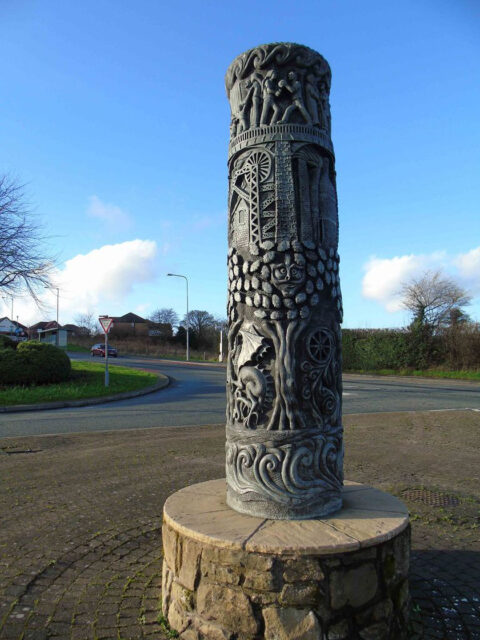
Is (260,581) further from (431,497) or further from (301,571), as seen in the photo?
(431,497)

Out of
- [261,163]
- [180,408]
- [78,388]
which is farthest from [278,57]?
[78,388]

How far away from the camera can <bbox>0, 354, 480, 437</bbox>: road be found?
1039 cm

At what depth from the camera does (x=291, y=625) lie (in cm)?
252

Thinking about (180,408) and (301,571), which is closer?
(301,571)

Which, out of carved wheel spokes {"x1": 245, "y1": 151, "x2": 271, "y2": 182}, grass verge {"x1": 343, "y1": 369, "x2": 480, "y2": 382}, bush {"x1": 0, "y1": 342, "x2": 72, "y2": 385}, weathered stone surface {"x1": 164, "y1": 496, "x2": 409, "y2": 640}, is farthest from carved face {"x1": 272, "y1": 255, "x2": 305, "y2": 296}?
grass verge {"x1": 343, "y1": 369, "x2": 480, "y2": 382}

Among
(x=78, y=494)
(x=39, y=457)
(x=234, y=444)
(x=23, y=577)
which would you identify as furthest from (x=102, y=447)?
(x=234, y=444)

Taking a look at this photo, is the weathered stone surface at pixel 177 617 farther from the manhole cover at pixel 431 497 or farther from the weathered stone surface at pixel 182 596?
the manhole cover at pixel 431 497

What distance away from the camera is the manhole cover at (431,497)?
5266 mm

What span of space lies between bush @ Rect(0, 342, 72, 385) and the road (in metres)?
4.05

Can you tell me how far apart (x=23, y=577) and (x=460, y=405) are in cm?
1254

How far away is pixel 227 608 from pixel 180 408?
10295mm

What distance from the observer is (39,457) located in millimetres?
7305

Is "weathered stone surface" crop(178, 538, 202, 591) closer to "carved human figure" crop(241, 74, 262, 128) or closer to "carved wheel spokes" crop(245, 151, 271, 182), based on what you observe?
"carved wheel spokes" crop(245, 151, 271, 182)

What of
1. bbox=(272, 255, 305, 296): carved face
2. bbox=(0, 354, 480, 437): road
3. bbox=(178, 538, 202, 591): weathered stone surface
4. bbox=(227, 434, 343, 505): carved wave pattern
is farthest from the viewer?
bbox=(0, 354, 480, 437): road
